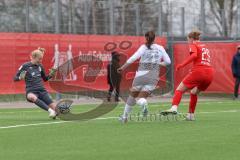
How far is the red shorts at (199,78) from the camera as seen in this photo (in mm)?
14750

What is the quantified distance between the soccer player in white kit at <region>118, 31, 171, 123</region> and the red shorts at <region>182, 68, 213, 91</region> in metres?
0.55

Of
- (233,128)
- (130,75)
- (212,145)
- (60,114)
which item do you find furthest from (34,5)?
(212,145)

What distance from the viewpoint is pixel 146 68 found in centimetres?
1490

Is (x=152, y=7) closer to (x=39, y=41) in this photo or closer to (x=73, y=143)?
(x=39, y=41)

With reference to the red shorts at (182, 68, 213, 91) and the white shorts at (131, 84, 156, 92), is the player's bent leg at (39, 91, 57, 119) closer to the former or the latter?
the white shorts at (131, 84, 156, 92)

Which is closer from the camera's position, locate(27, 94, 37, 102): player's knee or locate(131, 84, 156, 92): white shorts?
locate(131, 84, 156, 92): white shorts

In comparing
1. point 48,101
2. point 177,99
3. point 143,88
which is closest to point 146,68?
point 143,88

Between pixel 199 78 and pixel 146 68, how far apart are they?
3.59 ft

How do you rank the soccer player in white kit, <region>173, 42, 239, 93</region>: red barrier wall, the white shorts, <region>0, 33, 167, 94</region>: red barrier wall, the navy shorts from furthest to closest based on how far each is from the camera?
<region>173, 42, 239, 93</region>: red barrier wall
<region>0, 33, 167, 94</region>: red barrier wall
the navy shorts
the white shorts
the soccer player in white kit

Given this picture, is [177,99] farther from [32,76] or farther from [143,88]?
[32,76]

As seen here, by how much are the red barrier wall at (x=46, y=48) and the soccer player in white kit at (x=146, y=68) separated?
1063 cm

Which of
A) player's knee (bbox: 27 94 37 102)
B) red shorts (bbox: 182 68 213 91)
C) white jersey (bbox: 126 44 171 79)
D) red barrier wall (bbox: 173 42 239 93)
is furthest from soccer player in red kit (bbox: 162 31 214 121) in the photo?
red barrier wall (bbox: 173 42 239 93)

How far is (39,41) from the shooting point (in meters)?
25.9

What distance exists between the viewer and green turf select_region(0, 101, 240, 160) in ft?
31.8
